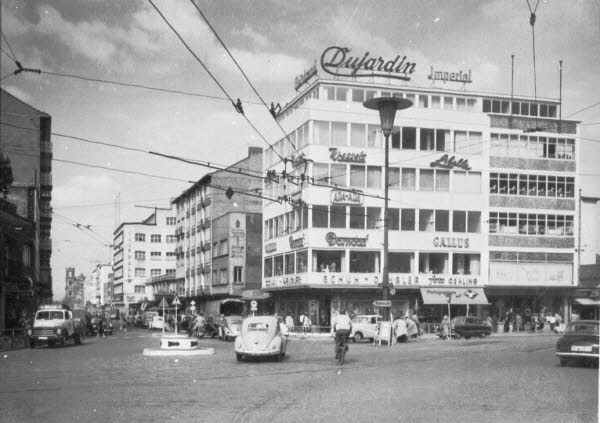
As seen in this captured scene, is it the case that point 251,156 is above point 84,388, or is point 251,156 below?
above

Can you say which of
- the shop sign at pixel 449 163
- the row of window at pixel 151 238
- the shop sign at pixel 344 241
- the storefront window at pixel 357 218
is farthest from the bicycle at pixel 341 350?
the row of window at pixel 151 238

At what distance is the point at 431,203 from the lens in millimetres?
54938

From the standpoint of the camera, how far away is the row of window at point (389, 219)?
174ft

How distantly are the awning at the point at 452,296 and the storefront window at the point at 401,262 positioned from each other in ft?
6.35

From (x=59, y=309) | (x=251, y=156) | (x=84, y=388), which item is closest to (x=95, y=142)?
(x=84, y=388)

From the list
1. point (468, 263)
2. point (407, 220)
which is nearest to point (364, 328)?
point (407, 220)

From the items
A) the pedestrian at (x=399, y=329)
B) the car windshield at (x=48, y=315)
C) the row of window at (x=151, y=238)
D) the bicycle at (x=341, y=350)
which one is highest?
the row of window at (x=151, y=238)

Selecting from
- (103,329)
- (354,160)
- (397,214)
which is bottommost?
(103,329)

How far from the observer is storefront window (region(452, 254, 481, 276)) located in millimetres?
56344

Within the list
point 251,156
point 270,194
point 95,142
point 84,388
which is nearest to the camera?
point 84,388

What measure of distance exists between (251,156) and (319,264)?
2998 cm

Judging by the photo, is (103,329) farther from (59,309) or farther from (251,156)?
(251,156)

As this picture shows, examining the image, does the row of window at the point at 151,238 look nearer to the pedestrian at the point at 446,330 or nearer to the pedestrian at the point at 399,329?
the pedestrian at the point at 446,330

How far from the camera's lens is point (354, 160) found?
52.9m
